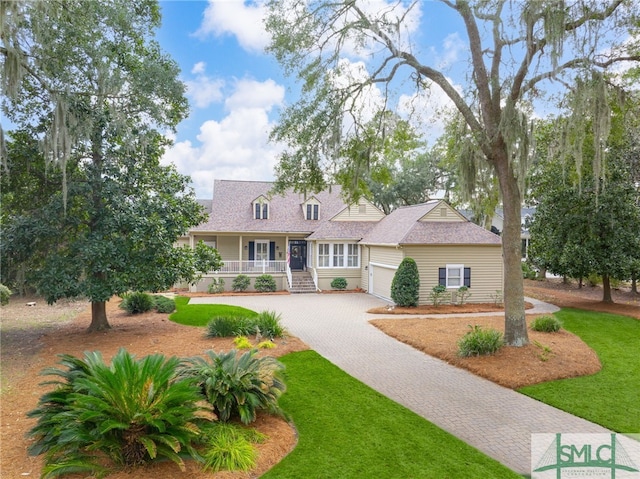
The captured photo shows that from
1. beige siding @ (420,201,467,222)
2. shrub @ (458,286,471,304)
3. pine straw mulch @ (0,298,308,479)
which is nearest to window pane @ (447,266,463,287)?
shrub @ (458,286,471,304)

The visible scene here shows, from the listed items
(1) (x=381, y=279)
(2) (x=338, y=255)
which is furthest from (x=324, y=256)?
(1) (x=381, y=279)

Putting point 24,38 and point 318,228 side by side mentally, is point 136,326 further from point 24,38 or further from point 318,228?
point 318,228

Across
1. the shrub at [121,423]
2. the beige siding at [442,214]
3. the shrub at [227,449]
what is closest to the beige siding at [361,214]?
the beige siding at [442,214]

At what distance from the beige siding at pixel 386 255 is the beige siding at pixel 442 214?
2.20m

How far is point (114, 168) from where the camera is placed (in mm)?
10938

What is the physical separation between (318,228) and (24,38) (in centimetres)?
1794

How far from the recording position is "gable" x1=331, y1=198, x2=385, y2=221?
82.5 feet

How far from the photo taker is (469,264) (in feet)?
62.4

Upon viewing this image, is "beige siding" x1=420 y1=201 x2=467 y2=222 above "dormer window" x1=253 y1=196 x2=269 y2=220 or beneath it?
beneath

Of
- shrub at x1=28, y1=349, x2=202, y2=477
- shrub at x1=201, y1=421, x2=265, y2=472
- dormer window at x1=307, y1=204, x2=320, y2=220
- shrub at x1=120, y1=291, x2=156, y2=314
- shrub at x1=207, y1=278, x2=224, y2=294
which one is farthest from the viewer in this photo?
dormer window at x1=307, y1=204, x2=320, y2=220

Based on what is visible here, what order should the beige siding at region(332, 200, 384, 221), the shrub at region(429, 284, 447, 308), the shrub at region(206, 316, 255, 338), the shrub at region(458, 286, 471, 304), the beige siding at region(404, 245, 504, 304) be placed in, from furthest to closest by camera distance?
1. the beige siding at region(332, 200, 384, 221)
2. the beige siding at region(404, 245, 504, 304)
3. the shrub at region(458, 286, 471, 304)
4. the shrub at region(429, 284, 447, 308)
5. the shrub at region(206, 316, 255, 338)

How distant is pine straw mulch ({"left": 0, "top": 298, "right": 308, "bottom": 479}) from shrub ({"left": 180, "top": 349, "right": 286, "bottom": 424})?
0.35 metres

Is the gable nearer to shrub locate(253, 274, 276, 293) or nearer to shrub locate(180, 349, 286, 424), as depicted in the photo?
shrub locate(253, 274, 276, 293)

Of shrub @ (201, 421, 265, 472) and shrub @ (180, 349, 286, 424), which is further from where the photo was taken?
shrub @ (180, 349, 286, 424)
